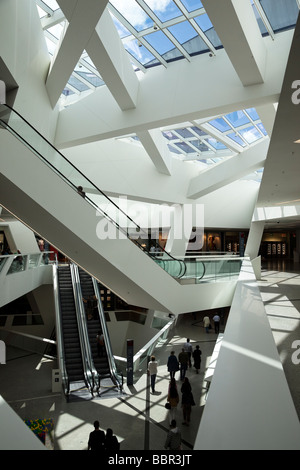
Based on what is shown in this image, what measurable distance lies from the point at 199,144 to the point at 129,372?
1523 centimetres

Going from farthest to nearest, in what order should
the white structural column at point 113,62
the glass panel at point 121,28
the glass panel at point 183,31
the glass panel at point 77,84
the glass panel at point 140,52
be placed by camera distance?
the glass panel at point 77,84 → the glass panel at point 140,52 → the glass panel at point 121,28 → the glass panel at point 183,31 → the white structural column at point 113,62

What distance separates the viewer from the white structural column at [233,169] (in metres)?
17.7

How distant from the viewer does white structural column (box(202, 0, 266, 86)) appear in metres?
5.73

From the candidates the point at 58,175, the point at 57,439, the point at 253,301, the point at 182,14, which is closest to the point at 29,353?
the point at 57,439

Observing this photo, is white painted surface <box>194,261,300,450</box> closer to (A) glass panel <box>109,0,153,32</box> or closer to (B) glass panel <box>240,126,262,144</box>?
(A) glass panel <box>109,0,153,32</box>

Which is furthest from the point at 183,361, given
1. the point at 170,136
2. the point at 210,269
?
the point at 170,136

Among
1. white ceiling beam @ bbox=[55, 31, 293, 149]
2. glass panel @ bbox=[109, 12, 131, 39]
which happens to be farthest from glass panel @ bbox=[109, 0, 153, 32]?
white ceiling beam @ bbox=[55, 31, 293, 149]

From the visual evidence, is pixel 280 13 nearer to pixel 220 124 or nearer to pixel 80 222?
pixel 80 222

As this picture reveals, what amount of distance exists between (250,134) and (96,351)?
45.3 feet

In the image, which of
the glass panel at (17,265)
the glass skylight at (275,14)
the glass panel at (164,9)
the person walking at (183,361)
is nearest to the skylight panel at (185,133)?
the glass panel at (164,9)

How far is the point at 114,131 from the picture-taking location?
442 inches

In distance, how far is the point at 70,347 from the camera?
525 inches

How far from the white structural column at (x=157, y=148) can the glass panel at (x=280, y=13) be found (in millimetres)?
7056

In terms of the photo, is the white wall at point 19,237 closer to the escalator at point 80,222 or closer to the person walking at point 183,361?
the escalator at point 80,222
